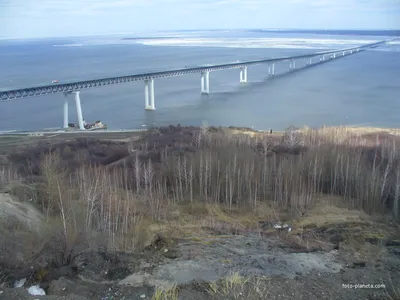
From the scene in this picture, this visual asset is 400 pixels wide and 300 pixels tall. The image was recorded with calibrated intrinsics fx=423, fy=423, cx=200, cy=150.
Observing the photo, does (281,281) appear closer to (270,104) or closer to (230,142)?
(230,142)

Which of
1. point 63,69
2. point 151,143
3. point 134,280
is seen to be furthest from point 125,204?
point 63,69

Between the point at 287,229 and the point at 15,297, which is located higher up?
the point at 15,297

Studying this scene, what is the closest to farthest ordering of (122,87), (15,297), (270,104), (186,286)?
1. (15,297)
2. (186,286)
3. (270,104)
4. (122,87)

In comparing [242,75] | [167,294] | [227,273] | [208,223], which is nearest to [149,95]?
[242,75]

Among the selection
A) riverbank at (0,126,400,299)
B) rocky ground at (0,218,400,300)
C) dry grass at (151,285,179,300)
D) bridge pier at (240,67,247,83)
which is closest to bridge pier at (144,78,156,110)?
bridge pier at (240,67,247,83)

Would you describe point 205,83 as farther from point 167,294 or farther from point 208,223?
point 167,294

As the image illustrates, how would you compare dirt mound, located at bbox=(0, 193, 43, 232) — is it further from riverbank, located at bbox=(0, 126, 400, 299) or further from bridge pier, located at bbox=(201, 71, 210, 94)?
bridge pier, located at bbox=(201, 71, 210, 94)

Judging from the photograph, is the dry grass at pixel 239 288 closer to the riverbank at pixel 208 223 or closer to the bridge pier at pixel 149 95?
the riverbank at pixel 208 223
